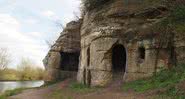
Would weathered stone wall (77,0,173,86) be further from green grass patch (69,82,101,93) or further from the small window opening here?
green grass patch (69,82,101,93)

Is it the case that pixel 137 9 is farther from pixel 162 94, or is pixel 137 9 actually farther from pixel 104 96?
pixel 162 94

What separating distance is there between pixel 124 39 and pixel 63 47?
38.6 feet

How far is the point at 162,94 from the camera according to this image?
13.9 meters

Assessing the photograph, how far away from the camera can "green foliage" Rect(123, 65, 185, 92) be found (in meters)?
15.4

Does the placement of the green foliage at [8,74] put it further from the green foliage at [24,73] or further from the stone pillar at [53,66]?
the stone pillar at [53,66]

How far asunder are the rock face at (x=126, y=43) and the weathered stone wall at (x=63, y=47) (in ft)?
21.2

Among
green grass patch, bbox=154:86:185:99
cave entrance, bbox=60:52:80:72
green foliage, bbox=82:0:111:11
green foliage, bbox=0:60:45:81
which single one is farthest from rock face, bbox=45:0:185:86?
green foliage, bbox=0:60:45:81

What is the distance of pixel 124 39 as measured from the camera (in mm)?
20672

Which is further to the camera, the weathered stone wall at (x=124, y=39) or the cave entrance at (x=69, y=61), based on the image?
the cave entrance at (x=69, y=61)

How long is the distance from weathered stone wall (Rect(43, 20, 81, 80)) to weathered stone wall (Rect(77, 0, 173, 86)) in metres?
7.83

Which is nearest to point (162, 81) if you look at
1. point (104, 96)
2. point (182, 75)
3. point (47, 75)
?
point (182, 75)

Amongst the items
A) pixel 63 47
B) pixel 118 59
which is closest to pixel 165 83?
pixel 118 59

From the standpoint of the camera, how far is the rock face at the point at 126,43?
61.3ft

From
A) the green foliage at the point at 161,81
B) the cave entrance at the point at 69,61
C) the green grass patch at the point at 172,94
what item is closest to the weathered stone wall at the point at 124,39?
the green foliage at the point at 161,81
